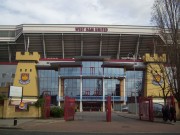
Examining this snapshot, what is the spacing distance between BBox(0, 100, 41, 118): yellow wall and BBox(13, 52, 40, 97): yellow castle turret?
58545 millimetres

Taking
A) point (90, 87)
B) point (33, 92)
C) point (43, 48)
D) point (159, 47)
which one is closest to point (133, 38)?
point (90, 87)

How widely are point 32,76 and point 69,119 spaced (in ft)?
206

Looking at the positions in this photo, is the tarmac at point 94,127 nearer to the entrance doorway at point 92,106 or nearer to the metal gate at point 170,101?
the metal gate at point 170,101

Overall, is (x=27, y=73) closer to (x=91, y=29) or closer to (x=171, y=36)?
(x=91, y=29)

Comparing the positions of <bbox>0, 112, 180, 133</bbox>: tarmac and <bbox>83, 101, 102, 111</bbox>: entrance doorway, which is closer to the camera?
<bbox>0, 112, 180, 133</bbox>: tarmac

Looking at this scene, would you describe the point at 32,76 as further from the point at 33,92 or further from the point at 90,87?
the point at 90,87

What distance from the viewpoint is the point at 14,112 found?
116 feet

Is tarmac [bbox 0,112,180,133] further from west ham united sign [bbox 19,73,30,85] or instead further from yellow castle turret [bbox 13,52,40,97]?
west ham united sign [bbox 19,73,30,85]

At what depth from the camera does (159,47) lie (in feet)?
111

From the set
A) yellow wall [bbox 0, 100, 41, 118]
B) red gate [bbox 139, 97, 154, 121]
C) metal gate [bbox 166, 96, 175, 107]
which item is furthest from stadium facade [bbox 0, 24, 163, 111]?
metal gate [bbox 166, 96, 175, 107]

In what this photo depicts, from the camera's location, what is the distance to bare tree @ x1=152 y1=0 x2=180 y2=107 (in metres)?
31.4

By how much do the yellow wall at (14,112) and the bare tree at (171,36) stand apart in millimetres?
14602

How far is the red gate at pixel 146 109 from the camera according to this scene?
33.2m

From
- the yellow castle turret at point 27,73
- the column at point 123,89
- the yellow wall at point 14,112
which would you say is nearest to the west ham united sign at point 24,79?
the yellow castle turret at point 27,73
